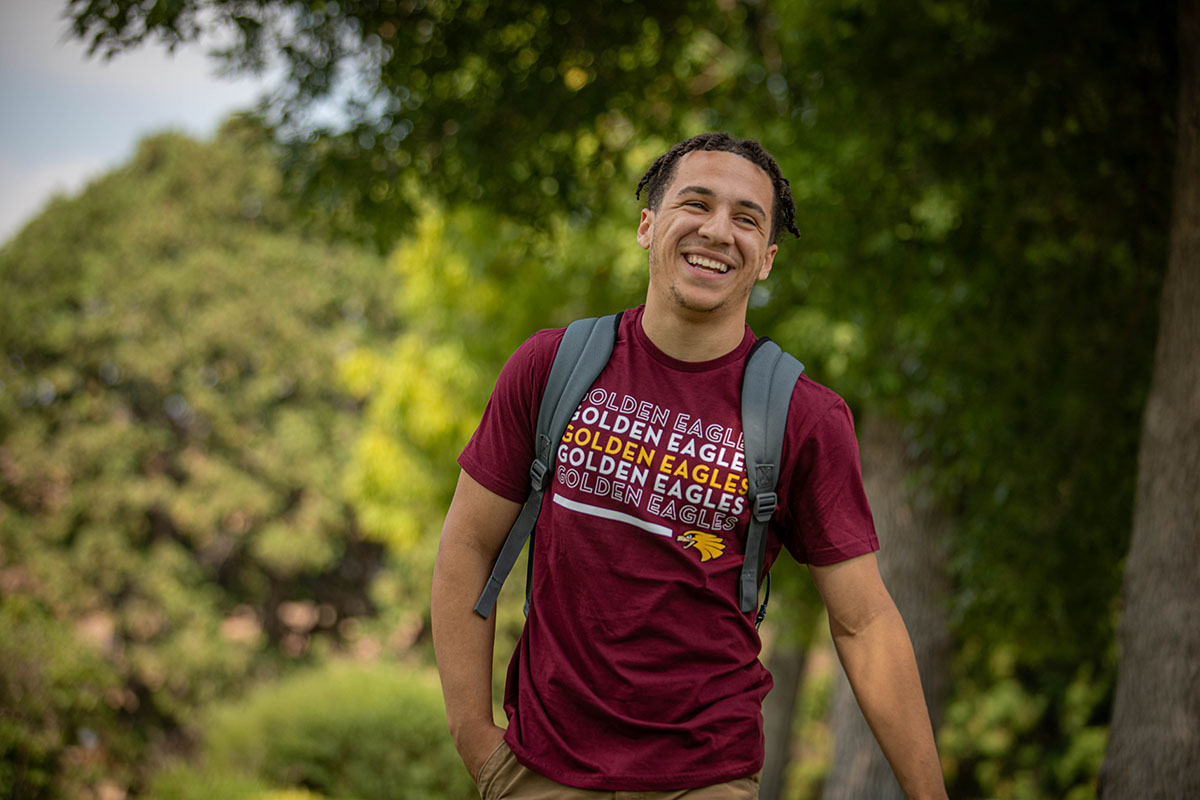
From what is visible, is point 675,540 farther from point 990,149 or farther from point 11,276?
point 11,276

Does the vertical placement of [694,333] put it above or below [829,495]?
above

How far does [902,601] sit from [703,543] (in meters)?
6.45

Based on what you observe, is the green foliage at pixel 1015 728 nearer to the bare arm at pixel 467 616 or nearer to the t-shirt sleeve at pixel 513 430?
the bare arm at pixel 467 616

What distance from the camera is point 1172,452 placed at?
11.6 feet

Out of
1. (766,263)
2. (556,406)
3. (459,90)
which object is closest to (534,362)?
(556,406)

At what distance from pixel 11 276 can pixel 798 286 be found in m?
16.9

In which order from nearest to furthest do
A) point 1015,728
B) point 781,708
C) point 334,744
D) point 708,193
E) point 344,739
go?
point 708,193 → point 334,744 → point 344,739 → point 781,708 → point 1015,728

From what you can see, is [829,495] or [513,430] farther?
[513,430]

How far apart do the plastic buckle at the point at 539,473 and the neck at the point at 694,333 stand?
355mm

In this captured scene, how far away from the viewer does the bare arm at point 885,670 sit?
7.06ft

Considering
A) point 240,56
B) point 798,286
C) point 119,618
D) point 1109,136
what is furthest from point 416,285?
point 119,618

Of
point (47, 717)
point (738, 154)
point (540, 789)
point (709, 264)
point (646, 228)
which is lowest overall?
point (47, 717)

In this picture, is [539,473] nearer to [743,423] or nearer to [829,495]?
[743,423]

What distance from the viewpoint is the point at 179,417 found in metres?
19.5
